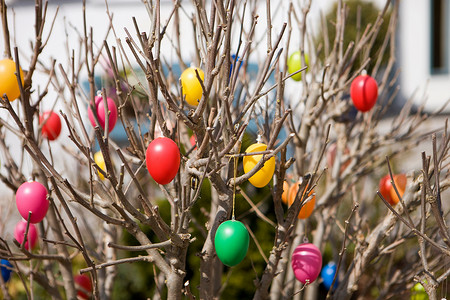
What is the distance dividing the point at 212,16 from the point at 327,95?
45.6 inches

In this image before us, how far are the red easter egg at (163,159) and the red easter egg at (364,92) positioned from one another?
138 cm

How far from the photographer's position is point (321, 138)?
10.1ft

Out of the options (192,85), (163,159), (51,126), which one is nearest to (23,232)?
(51,126)

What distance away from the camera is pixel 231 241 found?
170 cm

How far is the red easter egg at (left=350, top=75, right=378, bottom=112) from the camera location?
2707mm

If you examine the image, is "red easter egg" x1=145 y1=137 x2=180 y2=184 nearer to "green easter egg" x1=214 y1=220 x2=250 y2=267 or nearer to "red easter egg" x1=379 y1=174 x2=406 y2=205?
"green easter egg" x1=214 y1=220 x2=250 y2=267

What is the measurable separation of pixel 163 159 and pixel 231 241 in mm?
355

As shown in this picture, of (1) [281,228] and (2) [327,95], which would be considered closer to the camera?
(1) [281,228]

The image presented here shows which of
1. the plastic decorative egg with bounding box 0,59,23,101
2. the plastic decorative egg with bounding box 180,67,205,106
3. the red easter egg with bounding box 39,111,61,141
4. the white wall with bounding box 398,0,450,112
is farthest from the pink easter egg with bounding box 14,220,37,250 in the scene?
the white wall with bounding box 398,0,450,112

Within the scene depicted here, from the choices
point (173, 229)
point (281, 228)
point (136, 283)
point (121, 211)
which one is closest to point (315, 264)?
point (281, 228)

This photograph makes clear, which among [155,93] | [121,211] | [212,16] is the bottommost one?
[121,211]

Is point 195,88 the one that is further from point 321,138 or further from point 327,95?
point 321,138

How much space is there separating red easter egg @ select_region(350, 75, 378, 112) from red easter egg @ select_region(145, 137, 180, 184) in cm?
138

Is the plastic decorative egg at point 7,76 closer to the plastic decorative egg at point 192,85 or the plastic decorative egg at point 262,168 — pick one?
the plastic decorative egg at point 192,85
